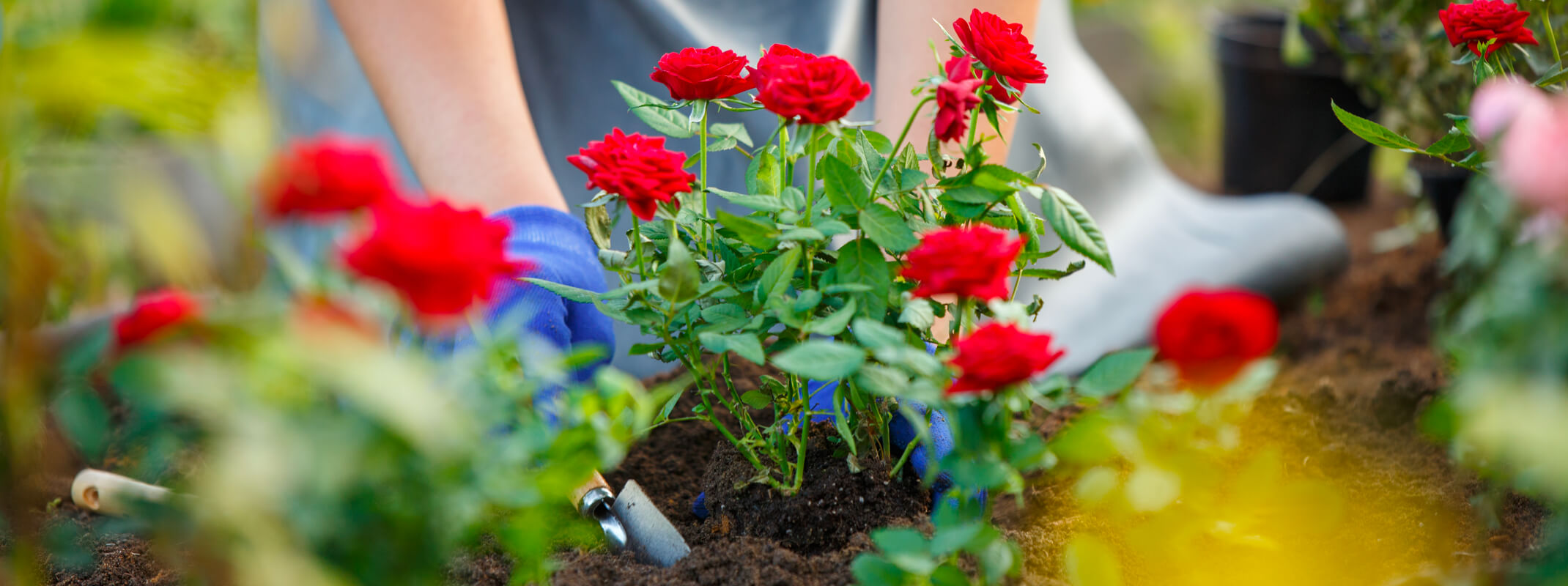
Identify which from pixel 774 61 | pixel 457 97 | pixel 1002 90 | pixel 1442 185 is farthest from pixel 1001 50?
pixel 1442 185

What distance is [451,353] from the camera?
0.83 meters

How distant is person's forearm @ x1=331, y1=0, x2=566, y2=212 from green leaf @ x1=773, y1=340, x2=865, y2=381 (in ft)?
2.22

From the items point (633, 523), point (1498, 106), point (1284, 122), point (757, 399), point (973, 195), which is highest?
point (1498, 106)

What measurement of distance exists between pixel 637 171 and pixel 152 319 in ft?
0.94

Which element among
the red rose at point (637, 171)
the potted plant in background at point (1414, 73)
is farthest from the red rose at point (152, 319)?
the potted plant in background at point (1414, 73)

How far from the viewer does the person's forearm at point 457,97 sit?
3.77ft

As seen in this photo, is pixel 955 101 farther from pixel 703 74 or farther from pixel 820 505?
pixel 820 505

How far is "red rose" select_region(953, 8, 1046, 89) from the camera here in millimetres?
637

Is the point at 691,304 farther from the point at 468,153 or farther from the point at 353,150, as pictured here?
the point at 468,153

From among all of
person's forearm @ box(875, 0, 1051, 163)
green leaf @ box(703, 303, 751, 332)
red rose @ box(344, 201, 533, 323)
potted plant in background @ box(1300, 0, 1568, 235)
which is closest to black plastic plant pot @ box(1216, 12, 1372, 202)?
potted plant in background @ box(1300, 0, 1568, 235)

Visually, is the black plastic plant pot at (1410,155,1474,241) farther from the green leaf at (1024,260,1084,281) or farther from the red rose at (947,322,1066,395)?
the red rose at (947,322,1066,395)

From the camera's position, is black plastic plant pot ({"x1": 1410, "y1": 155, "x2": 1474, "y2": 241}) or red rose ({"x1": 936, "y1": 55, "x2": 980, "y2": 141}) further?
black plastic plant pot ({"x1": 1410, "y1": 155, "x2": 1474, "y2": 241})

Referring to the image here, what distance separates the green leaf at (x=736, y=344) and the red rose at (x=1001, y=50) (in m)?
0.24

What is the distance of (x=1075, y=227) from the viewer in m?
0.66
